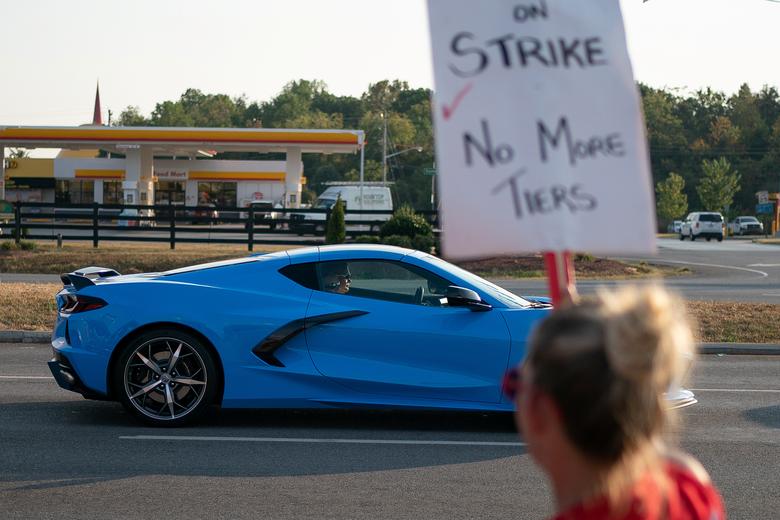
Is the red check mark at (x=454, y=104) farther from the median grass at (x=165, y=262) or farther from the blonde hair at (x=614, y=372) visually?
the median grass at (x=165, y=262)

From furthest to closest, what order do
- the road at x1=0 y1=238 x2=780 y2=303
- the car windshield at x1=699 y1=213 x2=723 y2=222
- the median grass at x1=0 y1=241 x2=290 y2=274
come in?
the car windshield at x1=699 y1=213 x2=723 y2=222 → the median grass at x1=0 y1=241 x2=290 y2=274 → the road at x1=0 y1=238 x2=780 y2=303

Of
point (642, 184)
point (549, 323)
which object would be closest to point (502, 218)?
point (642, 184)

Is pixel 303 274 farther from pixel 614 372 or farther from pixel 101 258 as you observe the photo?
pixel 101 258

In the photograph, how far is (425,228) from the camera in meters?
30.6

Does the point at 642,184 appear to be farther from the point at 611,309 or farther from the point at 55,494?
the point at 55,494

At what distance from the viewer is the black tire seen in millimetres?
8422

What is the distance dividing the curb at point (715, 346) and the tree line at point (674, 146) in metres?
84.5

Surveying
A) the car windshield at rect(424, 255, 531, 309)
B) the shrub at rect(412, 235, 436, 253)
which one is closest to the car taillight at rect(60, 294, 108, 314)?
the car windshield at rect(424, 255, 531, 309)

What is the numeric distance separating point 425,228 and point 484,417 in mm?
21418

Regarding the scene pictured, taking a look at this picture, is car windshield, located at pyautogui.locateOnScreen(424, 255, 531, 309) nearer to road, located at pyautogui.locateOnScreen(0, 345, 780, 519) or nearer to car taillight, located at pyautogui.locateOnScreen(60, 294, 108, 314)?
road, located at pyautogui.locateOnScreen(0, 345, 780, 519)

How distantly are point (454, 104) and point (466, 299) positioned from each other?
5.83 meters

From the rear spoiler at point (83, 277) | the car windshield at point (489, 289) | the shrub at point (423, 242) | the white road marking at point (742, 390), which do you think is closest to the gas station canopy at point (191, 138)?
the shrub at point (423, 242)

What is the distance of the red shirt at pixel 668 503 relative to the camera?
1.93 meters

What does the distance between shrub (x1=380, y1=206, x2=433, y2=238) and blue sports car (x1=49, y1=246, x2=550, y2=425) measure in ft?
71.7
